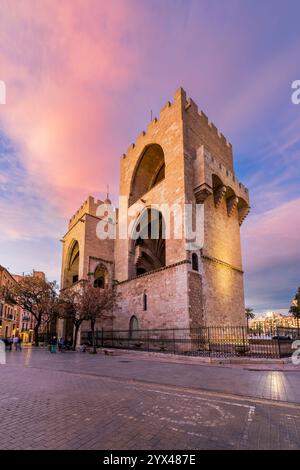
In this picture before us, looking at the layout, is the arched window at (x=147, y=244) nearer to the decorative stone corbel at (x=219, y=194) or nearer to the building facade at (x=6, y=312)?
the decorative stone corbel at (x=219, y=194)

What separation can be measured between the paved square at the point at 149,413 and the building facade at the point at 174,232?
11.3 meters

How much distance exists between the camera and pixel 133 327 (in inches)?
954

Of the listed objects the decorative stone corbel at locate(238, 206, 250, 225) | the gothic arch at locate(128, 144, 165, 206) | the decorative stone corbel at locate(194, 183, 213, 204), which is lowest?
the decorative stone corbel at locate(194, 183, 213, 204)

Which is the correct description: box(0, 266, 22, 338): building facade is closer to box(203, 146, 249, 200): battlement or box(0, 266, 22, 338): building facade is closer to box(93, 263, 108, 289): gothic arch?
box(93, 263, 108, 289): gothic arch

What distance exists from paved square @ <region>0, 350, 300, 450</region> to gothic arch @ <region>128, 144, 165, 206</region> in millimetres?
23495

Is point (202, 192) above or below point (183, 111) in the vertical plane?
below

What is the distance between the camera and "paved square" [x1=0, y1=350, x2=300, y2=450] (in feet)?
12.4

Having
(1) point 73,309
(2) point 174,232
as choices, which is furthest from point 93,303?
(2) point 174,232

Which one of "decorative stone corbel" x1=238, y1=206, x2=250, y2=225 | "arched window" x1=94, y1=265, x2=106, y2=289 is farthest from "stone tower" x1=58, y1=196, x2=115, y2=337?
"decorative stone corbel" x1=238, y1=206, x2=250, y2=225

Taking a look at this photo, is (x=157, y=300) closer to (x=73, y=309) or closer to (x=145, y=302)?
(x=145, y=302)

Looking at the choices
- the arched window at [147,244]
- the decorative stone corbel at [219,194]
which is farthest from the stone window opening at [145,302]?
the decorative stone corbel at [219,194]

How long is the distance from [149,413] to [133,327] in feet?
64.9

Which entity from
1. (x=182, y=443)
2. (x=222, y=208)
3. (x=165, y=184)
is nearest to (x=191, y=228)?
(x=165, y=184)

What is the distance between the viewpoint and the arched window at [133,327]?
2373cm
